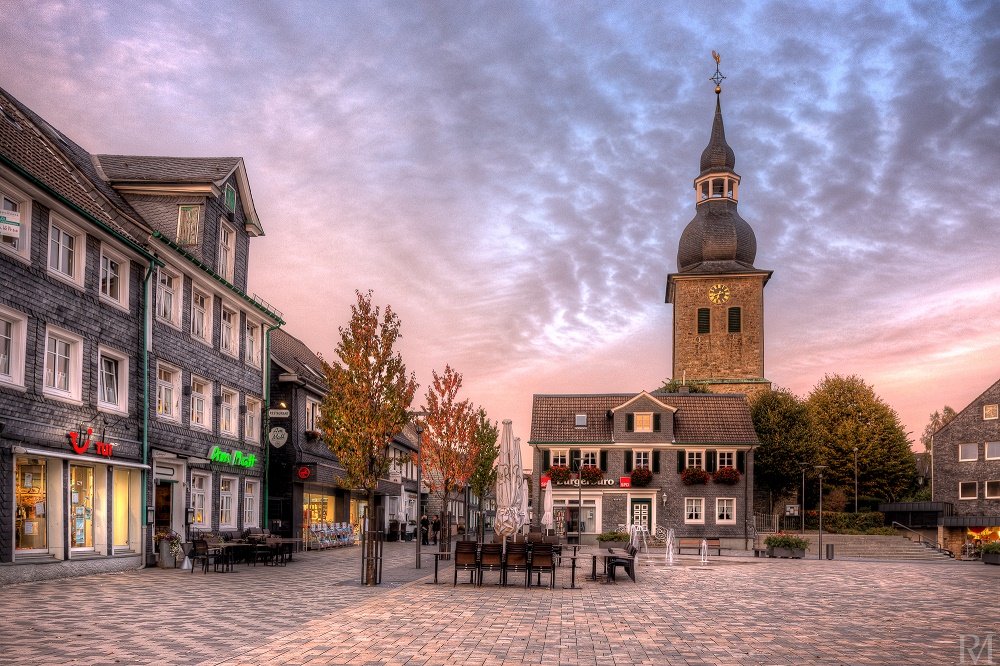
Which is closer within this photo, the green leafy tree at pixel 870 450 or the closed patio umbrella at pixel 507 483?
the closed patio umbrella at pixel 507 483

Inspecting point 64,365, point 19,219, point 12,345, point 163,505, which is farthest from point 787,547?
point 19,219

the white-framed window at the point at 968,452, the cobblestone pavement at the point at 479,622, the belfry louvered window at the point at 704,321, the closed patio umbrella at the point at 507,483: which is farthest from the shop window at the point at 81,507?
the belfry louvered window at the point at 704,321

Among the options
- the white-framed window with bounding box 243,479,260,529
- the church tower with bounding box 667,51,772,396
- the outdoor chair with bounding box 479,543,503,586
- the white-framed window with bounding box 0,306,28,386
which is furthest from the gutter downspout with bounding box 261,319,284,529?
the church tower with bounding box 667,51,772,396

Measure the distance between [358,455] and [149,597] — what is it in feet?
18.0

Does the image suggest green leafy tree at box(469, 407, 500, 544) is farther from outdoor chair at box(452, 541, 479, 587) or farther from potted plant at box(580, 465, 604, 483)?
outdoor chair at box(452, 541, 479, 587)

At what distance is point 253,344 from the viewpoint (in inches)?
1341

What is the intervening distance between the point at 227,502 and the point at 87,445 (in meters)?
9.89

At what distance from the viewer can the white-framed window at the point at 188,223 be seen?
28938mm

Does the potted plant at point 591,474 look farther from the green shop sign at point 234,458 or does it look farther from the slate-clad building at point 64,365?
the slate-clad building at point 64,365

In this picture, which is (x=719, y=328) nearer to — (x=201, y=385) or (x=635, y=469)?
(x=635, y=469)

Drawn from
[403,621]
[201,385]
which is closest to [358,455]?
[403,621]

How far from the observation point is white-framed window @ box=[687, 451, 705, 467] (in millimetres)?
52312

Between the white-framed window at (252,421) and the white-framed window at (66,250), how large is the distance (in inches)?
472

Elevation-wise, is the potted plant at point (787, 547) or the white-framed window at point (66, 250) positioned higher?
the white-framed window at point (66, 250)
